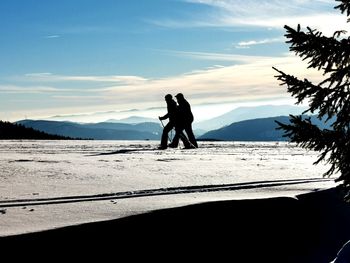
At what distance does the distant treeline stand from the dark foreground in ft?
74.6

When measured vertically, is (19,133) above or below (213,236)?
above

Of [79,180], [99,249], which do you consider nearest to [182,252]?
[99,249]

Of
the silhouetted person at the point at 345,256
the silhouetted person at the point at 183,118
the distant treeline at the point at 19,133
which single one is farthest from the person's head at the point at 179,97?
the silhouetted person at the point at 345,256

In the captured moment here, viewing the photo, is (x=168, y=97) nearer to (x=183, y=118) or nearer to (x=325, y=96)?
(x=183, y=118)

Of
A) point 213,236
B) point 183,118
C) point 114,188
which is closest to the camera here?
point 213,236

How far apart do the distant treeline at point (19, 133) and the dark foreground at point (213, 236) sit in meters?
22.8

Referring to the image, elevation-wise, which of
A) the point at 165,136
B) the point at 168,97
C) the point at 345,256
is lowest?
the point at 345,256

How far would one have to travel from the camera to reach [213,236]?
3.74 meters

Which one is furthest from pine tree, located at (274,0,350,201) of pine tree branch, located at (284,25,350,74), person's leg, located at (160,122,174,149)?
person's leg, located at (160,122,174,149)

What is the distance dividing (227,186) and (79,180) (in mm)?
1902

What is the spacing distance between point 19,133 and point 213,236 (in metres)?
24.7

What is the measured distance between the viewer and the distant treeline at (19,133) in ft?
84.2

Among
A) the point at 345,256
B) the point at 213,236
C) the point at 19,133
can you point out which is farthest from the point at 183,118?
the point at 345,256

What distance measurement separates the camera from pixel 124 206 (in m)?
4.29
